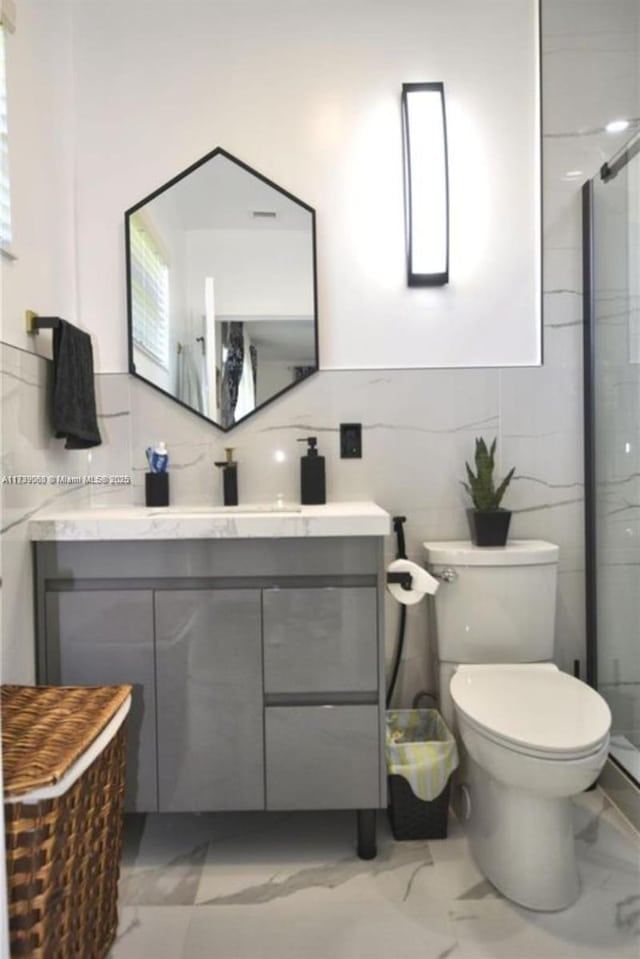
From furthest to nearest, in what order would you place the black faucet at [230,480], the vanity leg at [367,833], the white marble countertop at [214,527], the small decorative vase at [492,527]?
the black faucet at [230,480] → the small decorative vase at [492,527] → the vanity leg at [367,833] → the white marble countertop at [214,527]

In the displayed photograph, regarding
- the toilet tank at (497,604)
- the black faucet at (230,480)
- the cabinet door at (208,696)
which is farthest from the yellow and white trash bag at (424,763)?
the black faucet at (230,480)

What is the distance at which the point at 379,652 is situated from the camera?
1.44 m

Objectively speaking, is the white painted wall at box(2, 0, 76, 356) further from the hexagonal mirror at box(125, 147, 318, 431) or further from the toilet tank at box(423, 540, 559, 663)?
the toilet tank at box(423, 540, 559, 663)

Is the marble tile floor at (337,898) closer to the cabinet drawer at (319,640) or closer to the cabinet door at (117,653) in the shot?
the cabinet door at (117,653)

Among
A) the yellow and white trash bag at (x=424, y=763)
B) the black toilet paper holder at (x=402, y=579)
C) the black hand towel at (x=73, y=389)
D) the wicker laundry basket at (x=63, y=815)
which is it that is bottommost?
the yellow and white trash bag at (x=424, y=763)

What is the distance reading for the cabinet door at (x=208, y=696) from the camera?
56.4 inches

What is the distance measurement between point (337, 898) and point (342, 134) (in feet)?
6.86

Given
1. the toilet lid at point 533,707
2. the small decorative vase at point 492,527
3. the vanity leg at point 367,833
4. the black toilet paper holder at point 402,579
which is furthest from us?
the small decorative vase at point 492,527

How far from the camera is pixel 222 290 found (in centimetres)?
187

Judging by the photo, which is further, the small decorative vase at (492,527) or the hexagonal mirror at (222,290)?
the hexagonal mirror at (222,290)

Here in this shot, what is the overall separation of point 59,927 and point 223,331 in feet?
4.92

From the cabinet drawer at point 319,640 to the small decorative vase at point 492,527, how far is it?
0.46 metres

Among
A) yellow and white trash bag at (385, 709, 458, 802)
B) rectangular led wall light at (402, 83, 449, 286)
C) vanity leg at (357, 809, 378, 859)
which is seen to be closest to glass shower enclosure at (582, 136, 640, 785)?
rectangular led wall light at (402, 83, 449, 286)

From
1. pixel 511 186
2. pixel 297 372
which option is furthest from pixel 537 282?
pixel 297 372
